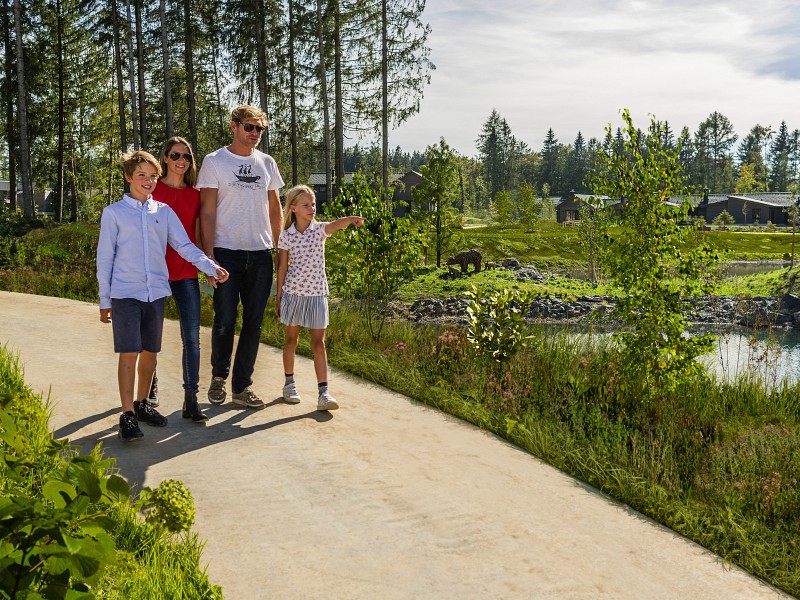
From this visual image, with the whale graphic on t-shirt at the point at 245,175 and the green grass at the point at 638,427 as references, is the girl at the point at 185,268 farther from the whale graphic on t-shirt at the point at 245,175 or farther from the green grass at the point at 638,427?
the green grass at the point at 638,427

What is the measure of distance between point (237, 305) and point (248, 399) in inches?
31.0

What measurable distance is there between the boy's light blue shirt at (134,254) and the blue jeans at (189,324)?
35 centimetres

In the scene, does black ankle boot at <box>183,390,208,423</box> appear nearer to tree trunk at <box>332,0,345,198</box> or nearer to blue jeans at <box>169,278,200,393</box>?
blue jeans at <box>169,278,200,393</box>

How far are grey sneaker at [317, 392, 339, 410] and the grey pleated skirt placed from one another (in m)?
0.58

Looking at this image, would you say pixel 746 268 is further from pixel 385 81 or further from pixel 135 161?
pixel 135 161

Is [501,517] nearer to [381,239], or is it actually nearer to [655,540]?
[655,540]

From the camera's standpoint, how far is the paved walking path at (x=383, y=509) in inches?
128

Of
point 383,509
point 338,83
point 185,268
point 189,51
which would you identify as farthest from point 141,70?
point 383,509

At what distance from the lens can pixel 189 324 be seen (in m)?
5.15

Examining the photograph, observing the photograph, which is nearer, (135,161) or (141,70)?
(135,161)

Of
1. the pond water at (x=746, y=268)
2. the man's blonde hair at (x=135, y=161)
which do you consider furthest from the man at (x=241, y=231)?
the pond water at (x=746, y=268)

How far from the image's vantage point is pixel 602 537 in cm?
383

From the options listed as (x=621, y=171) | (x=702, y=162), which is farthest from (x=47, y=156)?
(x=702, y=162)

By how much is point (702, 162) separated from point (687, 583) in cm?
13406
